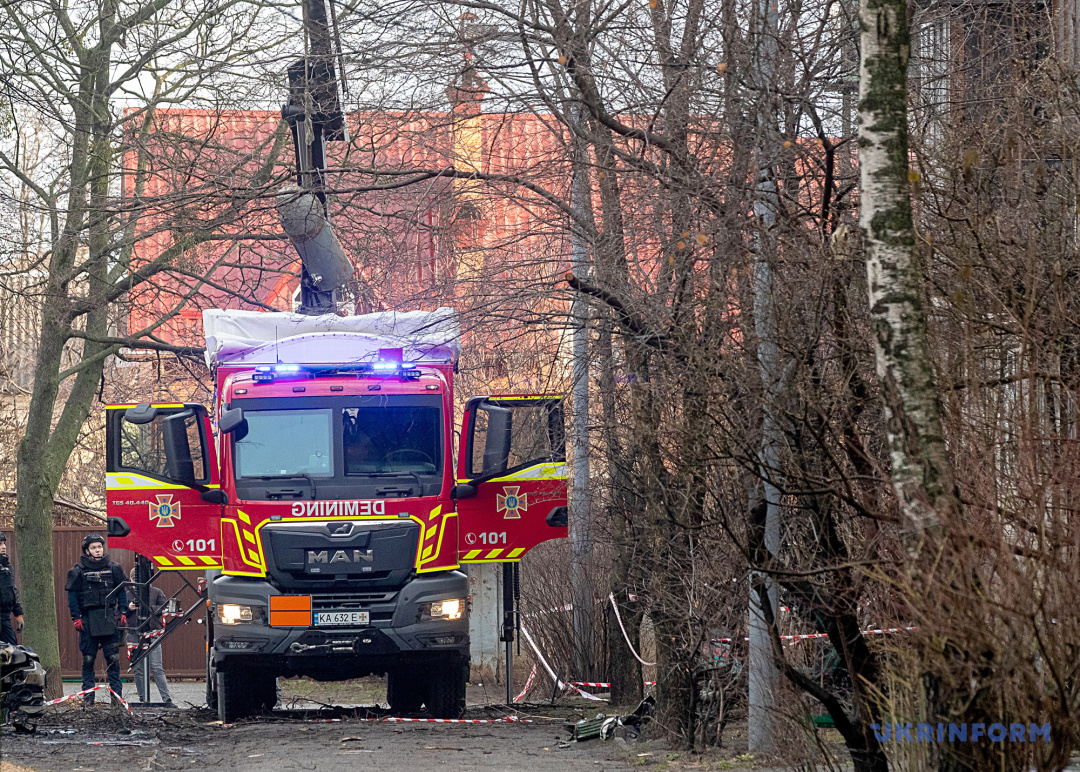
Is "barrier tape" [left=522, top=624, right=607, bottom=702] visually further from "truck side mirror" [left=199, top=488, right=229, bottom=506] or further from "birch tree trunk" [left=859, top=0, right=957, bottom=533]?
"birch tree trunk" [left=859, top=0, right=957, bottom=533]

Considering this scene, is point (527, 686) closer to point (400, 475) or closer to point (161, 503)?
point (400, 475)

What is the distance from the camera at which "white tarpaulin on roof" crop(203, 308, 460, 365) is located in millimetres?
11961

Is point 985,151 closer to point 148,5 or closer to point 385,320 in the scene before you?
point 385,320

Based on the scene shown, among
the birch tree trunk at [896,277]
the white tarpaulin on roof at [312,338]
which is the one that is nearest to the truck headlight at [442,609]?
the white tarpaulin on roof at [312,338]

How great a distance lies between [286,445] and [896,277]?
24.0ft

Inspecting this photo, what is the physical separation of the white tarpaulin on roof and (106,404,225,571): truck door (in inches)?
30.0

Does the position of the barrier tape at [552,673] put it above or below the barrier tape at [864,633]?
below

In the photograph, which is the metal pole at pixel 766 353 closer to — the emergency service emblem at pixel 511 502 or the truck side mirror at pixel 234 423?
the emergency service emblem at pixel 511 502

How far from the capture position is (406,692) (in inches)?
523

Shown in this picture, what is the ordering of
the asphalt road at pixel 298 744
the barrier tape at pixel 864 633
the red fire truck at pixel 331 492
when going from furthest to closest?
the red fire truck at pixel 331 492
the asphalt road at pixel 298 744
the barrier tape at pixel 864 633

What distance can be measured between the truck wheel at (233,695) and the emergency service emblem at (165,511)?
152cm

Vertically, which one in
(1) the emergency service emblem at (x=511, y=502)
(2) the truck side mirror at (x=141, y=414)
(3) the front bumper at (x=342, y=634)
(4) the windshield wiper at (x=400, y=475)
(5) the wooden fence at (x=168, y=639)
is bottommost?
(5) the wooden fence at (x=168, y=639)

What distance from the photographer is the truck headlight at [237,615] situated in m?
11.5

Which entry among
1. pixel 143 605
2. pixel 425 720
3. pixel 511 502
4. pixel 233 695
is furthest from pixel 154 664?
pixel 511 502
